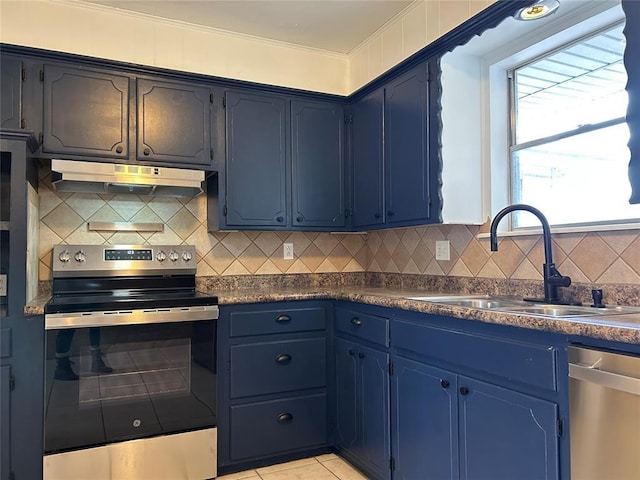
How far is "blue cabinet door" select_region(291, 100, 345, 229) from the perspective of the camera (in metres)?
3.05

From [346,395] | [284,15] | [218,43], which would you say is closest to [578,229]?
[346,395]

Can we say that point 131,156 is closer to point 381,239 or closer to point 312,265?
point 312,265

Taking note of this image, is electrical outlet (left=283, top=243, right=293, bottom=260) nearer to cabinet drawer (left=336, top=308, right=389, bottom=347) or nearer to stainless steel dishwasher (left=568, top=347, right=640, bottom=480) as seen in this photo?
cabinet drawer (left=336, top=308, right=389, bottom=347)

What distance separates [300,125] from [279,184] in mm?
414

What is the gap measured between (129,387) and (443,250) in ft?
5.93

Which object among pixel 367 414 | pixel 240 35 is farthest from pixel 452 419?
pixel 240 35

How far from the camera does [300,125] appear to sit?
3066mm

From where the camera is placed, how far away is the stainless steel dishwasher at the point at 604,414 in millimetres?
1217

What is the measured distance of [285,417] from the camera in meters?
2.62

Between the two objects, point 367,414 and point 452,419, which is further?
point 367,414

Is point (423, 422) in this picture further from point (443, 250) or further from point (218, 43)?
point (218, 43)

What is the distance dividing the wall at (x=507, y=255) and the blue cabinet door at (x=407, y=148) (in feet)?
0.98

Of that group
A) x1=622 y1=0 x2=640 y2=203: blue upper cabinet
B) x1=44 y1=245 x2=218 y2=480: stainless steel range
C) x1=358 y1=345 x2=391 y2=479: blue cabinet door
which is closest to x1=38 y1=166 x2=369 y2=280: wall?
x1=44 y1=245 x2=218 y2=480: stainless steel range

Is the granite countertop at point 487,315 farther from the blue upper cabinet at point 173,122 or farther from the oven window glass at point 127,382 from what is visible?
the blue upper cabinet at point 173,122
